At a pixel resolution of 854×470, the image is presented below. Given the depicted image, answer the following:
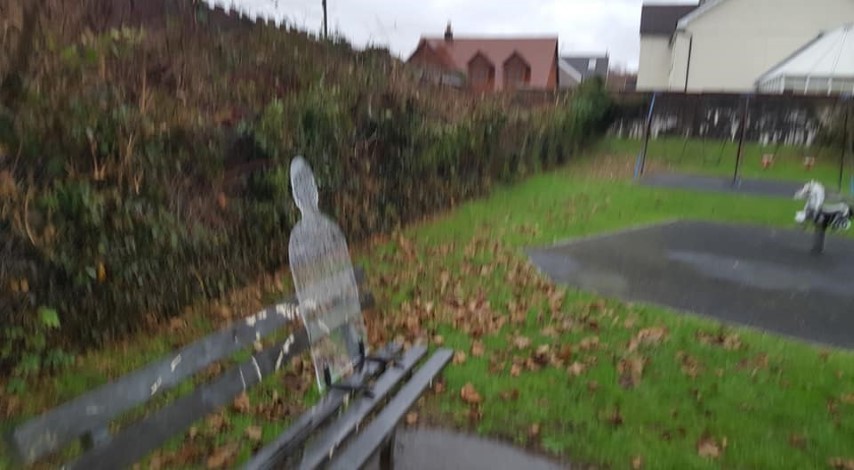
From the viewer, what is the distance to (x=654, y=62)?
4241cm

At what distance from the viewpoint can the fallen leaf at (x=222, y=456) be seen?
3.48m

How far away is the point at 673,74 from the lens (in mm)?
36906

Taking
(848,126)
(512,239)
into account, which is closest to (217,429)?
(512,239)

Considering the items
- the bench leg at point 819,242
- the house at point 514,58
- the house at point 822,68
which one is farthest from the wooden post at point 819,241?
the house at point 514,58

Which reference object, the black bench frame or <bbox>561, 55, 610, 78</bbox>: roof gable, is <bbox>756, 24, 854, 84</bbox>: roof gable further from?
<bbox>561, 55, 610, 78</bbox>: roof gable

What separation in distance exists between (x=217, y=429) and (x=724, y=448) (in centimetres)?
272

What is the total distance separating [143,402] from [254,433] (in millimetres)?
1376

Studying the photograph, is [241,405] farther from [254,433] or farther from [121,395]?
[121,395]

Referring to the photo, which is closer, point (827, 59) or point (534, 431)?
point (534, 431)

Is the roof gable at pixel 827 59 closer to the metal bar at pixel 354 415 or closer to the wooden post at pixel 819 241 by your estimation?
the wooden post at pixel 819 241

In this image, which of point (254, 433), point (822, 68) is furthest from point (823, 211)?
point (822, 68)

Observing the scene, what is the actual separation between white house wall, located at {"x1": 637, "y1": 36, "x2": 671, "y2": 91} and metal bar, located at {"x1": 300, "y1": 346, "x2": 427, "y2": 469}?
41.5 meters

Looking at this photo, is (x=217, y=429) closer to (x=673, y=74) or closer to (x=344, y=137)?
(x=344, y=137)

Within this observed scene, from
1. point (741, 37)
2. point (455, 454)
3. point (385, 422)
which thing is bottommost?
point (455, 454)
